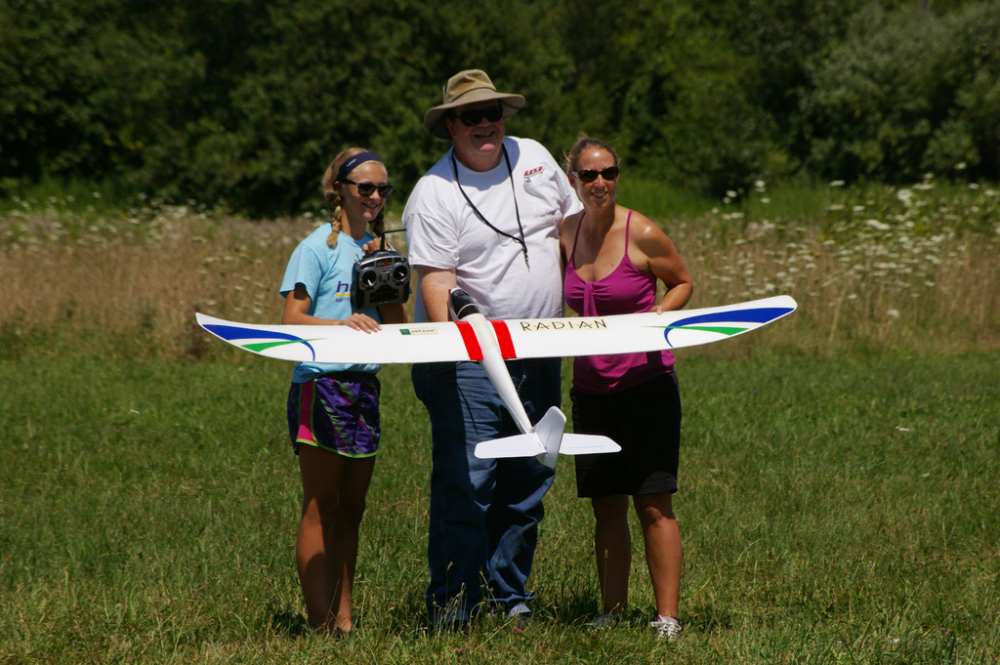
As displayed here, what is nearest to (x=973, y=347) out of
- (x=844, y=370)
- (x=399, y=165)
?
(x=844, y=370)

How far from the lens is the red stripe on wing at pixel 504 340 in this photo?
3.62 meters

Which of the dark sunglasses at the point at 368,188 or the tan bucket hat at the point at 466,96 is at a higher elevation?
the tan bucket hat at the point at 466,96

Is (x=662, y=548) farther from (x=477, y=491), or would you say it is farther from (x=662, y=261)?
(x=662, y=261)

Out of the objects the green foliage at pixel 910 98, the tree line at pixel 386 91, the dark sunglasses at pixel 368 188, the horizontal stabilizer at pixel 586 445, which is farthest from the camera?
the tree line at pixel 386 91

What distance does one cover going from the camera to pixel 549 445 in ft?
11.1

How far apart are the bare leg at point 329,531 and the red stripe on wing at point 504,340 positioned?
70cm

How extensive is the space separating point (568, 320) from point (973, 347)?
773cm

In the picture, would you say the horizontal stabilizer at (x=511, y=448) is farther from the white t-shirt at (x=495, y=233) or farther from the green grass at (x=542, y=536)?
the green grass at (x=542, y=536)

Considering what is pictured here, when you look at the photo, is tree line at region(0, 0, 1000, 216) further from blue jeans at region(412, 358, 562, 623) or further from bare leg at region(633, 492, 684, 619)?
Answer: bare leg at region(633, 492, 684, 619)

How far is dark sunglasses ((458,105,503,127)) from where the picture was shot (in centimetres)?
390

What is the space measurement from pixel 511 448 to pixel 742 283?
7.60m

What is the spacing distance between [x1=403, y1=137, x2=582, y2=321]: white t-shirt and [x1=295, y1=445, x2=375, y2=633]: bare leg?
0.71m

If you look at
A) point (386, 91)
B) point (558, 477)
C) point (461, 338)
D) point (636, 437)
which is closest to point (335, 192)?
point (461, 338)

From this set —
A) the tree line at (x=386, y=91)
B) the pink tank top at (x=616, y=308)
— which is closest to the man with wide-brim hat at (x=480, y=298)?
the pink tank top at (x=616, y=308)
